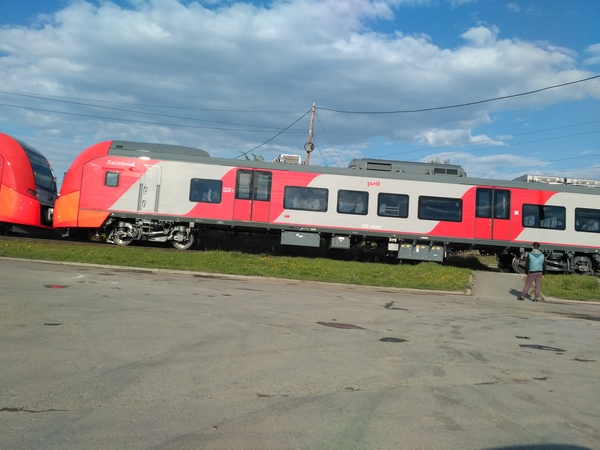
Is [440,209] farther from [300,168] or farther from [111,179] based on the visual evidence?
[111,179]

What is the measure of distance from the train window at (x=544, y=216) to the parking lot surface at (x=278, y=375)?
1092 cm

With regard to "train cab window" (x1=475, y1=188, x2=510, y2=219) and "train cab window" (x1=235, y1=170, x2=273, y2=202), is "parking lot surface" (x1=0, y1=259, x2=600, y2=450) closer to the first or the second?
"train cab window" (x1=235, y1=170, x2=273, y2=202)

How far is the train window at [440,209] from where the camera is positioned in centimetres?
2175

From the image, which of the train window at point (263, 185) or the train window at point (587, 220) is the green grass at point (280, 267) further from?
the train window at point (587, 220)

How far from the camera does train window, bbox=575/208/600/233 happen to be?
21953 mm

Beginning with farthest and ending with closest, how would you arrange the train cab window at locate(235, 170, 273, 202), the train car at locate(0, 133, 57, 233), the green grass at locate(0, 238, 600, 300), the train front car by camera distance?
the train cab window at locate(235, 170, 273, 202) → the train front car → the train car at locate(0, 133, 57, 233) → the green grass at locate(0, 238, 600, 300)

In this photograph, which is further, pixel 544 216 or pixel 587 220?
pixel 587 220

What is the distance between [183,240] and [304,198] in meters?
5.16

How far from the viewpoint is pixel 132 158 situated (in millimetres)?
21500

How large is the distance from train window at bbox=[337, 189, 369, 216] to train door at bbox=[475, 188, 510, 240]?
14.4ft

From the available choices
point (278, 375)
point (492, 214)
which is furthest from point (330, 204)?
point (278, 375)

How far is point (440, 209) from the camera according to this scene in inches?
859

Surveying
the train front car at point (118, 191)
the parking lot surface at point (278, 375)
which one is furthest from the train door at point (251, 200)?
the parking lot surface at point (278, 375)

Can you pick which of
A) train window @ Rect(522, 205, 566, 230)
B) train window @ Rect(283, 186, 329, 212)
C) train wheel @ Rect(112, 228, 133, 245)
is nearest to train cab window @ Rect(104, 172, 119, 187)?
train wheel @ Rect(112, 228, 133, 245)
